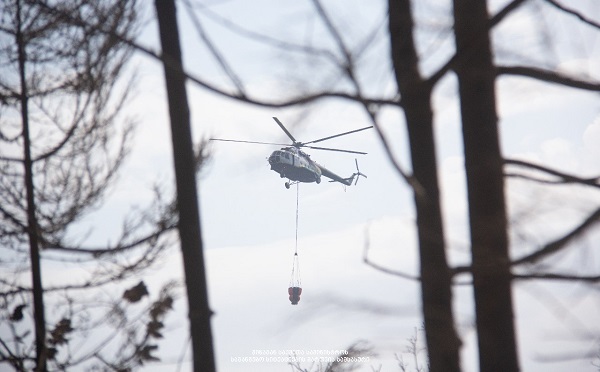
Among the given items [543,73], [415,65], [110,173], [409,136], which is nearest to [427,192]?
[409,136]

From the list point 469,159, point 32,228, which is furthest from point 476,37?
point 32,228

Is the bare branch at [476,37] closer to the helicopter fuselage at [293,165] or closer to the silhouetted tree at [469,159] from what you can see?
the silhouetted tree at [469,159]

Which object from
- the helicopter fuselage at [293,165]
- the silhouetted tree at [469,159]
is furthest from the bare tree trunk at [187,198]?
the helicopter fuselage at [293,165]

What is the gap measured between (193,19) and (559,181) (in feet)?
7.30

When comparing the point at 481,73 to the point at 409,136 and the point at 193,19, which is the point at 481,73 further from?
the point at 193,19

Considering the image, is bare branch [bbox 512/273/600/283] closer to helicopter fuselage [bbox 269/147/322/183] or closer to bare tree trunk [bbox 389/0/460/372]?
bare tree trunk [bbox 389/0/460/372]

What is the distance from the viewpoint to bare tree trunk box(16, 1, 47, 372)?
666cm

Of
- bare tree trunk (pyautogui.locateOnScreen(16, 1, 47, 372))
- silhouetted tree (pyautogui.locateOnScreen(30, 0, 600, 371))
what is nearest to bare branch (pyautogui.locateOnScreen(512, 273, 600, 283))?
silhouetted tree (pyautogui.locateOnScreen(30, 0, 600, 371))

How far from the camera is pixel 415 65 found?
3463mm

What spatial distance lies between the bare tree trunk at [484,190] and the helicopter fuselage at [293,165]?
24391 millimetres

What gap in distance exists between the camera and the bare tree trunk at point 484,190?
3311 mm

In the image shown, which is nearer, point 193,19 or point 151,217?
point 193,19

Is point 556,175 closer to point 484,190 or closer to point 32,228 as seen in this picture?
point 484,190

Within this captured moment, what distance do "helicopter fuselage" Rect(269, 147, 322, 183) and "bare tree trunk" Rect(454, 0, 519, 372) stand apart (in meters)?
24.4
